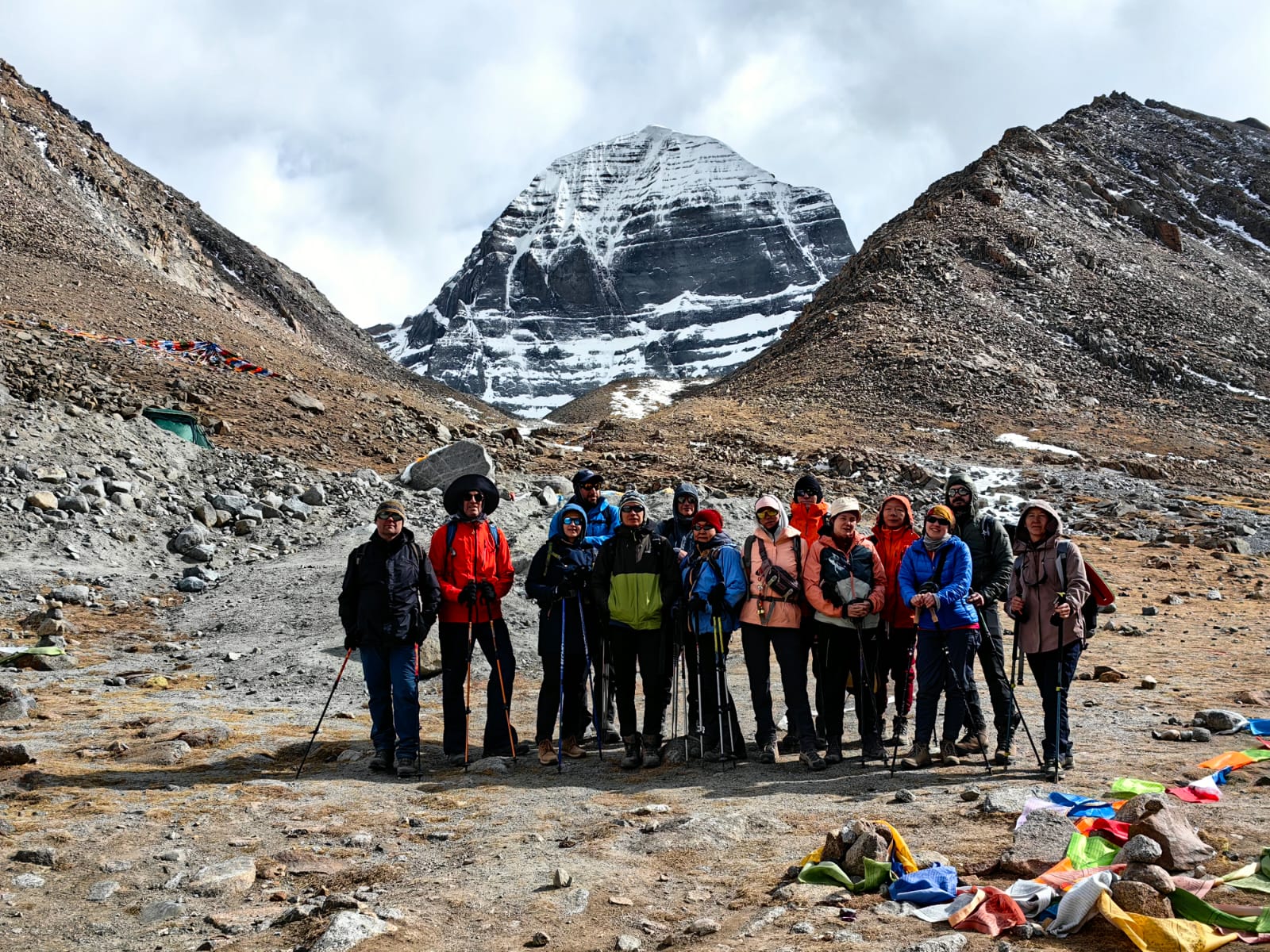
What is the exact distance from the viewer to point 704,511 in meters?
7.70

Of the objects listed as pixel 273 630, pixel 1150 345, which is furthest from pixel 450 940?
pixel 1150 345

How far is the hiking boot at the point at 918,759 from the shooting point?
22.7 feet

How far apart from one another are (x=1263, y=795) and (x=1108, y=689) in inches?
172

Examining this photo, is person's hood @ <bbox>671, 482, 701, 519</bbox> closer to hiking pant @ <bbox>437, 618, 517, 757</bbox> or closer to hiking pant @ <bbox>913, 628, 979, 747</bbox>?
hiking pant @ <bbox>437, 618, 517, 757</bbox>

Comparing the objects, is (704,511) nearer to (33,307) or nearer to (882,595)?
(882,595)

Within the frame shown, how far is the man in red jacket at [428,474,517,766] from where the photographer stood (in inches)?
307

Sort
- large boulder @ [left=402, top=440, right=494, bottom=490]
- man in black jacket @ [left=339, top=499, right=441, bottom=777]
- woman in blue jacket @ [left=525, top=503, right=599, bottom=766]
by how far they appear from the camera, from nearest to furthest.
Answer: man in black jacket @ [left=339, top=499, right=441, bottom=777]
woman in blue jacket @ [left=525, top=503, right=599, bottom=766]
large boulder @ [left=402, top=440, right=494, bottom=490]

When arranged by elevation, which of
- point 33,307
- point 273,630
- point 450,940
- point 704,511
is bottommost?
point 450,940

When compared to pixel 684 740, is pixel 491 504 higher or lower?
higher

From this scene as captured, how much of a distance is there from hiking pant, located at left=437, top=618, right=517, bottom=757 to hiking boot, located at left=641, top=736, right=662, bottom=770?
1.17 metres

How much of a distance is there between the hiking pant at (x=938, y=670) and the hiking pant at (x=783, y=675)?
0.81 meters

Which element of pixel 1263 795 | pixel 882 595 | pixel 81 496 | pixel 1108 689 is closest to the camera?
pixel 1263 795

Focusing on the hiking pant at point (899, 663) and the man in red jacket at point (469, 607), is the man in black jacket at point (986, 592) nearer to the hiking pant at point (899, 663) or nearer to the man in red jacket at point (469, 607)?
the hiking pant at point (899, 663)

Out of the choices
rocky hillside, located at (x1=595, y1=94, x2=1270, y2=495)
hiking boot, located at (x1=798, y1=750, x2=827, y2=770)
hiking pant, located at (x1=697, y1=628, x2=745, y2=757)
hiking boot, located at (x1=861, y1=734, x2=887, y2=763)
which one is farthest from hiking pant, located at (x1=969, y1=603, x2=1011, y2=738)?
rocky hillside, located at (x1=595, y1=94, x2=1270, y2=495)
